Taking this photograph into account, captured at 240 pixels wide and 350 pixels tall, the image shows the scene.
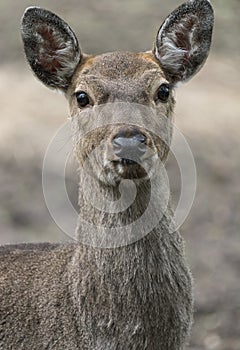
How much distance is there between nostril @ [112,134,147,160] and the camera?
641 centimetres

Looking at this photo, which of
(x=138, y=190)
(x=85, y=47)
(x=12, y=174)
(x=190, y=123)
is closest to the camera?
(x=138, y=190)

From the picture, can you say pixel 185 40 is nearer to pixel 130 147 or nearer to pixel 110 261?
pixel 130 147

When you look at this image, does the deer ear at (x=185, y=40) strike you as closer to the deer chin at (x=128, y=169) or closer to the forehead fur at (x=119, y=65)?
the forehead fur at (x=119, y=65)

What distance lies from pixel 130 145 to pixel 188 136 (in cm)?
810

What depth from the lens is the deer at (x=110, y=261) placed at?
22.4 ft

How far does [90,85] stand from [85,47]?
10.1m

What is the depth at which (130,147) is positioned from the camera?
6.41 meters

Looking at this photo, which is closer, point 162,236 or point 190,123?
point 162,236

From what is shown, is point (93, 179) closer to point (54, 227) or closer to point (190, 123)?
point (54, 227)

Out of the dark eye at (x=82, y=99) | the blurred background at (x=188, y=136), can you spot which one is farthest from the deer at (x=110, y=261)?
the blurred background at (x=188, y=136)

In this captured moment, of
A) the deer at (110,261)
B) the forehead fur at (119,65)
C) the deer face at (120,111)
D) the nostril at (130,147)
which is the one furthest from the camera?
the forehead fur at (119,65)

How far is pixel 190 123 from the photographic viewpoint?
15.0 meters

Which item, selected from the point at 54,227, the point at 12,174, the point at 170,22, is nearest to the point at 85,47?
the point at 12,174

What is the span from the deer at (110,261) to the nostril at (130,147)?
0.29 feet
